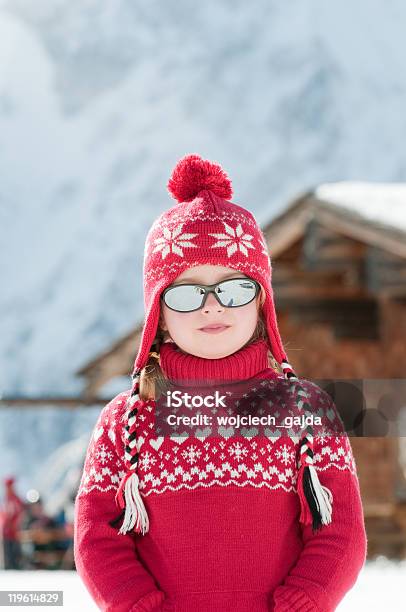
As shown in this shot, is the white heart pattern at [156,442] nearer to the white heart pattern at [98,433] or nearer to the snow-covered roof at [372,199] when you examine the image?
the white heart pattern at [98,433]

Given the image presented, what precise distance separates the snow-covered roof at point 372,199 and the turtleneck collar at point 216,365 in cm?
393

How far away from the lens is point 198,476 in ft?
7.49

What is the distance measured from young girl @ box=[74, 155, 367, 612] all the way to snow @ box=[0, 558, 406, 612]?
38.5 inches

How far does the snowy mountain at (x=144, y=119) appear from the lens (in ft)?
254

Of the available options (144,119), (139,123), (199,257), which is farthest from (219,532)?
(139,123)

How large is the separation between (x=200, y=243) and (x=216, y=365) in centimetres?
28

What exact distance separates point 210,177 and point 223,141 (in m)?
81.9

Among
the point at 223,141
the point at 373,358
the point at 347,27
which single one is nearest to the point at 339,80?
the point at 347,27

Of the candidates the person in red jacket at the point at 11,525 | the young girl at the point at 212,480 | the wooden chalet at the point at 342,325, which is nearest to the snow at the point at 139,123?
the person in red jacket at the point at 11,525

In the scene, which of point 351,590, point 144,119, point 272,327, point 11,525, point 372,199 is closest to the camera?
point 272,327

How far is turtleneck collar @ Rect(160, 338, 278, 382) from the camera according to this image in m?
2.38

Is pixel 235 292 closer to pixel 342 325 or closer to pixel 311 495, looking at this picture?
pixel 311 495

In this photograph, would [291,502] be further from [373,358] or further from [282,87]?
[282,87]

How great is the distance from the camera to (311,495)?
224 centimetres
